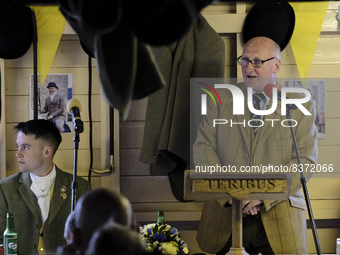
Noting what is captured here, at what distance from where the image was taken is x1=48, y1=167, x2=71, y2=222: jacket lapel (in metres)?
1.93

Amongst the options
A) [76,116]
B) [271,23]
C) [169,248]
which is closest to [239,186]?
[169,248]

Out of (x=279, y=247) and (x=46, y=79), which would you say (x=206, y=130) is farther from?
Result: (x=46, y=79)

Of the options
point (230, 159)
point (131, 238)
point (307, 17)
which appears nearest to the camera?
point (131, 238)

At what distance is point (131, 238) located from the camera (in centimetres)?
37

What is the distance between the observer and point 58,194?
1978 millimetres

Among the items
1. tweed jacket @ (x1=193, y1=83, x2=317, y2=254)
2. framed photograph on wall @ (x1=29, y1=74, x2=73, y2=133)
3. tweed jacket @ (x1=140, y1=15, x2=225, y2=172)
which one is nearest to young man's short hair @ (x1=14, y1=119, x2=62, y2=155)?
framed photograph on wall @ (x1=29, y1=74, x2=73, y2=133)

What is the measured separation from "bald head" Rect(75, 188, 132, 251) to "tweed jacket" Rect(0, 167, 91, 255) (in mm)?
1575

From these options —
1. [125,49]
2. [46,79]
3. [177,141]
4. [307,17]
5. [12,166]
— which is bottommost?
[12,166]

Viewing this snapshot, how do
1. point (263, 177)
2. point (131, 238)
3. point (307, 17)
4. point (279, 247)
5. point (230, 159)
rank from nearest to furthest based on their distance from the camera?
1. point (131, 238)
2. point (263, 177)
3. point (279, 247)
4. point (230, 159)
5. point (307, 17)

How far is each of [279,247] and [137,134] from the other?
39.7 inches

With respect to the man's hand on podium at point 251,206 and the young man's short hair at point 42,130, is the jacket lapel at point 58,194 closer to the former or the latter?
the young man's short hair at point 42,130

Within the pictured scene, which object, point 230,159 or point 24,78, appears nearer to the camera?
point 230,159

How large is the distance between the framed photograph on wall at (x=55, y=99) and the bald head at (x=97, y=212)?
187cm

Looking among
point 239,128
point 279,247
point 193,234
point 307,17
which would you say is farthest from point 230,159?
point 307,17
